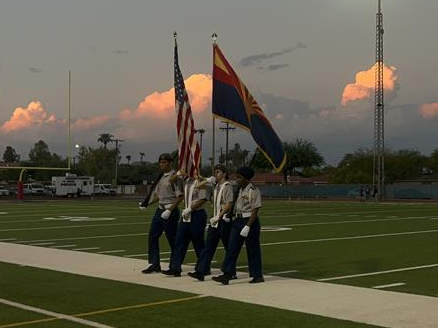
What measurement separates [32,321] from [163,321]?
137cm

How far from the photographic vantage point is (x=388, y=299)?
27.3 ft

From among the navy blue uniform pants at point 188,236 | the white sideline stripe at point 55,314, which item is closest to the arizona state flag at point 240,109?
the navy blue uniform pants at point 188,236

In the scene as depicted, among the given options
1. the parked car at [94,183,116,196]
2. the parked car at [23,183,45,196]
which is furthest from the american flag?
the parked car at [94,183,116,196]

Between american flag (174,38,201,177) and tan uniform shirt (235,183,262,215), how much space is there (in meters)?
0.98

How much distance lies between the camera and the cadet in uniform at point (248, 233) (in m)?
9.60

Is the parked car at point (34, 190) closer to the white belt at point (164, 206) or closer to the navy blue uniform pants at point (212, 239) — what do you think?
the white belt at point (164, 206)

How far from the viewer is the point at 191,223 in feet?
33.7

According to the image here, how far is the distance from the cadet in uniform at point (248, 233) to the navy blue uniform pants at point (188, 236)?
2.36ft

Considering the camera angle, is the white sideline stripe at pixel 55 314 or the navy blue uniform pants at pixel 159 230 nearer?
the white sideline stripe at pixel 55 314

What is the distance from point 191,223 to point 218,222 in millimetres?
539

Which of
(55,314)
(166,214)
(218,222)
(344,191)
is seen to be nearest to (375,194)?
(344,191)

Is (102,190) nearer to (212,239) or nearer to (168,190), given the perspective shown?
(168,190)

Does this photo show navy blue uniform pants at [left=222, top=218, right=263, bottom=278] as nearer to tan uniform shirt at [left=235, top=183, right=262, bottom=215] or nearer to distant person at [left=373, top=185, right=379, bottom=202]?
tan uniform shirt at [left=235, top=183, right=262, bottom=215]

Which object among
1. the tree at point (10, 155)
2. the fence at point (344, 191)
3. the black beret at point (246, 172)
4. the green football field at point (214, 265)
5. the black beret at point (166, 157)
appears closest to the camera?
the green football field at point (214, 265)
